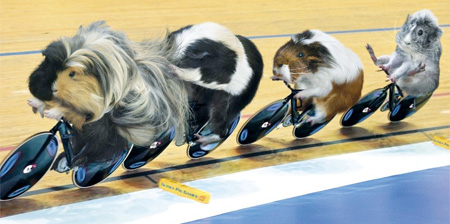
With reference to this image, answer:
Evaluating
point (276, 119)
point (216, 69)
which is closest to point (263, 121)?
point (276, 119)

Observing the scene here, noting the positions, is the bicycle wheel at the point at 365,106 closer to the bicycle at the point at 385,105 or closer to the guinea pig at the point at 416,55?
the bicycle at the point at 385,105

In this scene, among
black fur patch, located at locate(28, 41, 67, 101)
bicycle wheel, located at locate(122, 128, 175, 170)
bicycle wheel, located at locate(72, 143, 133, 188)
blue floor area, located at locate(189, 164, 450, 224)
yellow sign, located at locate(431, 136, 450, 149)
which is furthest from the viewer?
yellow sign, located at locate(431, 136, 450, 149)

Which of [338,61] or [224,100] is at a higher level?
[338,61]

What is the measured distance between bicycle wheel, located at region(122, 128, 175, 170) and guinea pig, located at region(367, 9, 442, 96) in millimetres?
1350

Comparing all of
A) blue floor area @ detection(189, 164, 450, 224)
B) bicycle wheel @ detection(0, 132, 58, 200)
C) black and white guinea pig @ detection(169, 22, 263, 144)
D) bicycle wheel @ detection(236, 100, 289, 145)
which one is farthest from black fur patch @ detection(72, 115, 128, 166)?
bicycle wheel @ detection(236, 100, 289, 145)

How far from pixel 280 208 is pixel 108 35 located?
3.35 ft

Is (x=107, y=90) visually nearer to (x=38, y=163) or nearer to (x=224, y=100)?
(x=38, y=163)

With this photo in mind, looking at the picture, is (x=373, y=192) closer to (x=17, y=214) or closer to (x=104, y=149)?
(x=104, y=149)

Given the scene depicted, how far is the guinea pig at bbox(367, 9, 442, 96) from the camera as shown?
3.96 meters

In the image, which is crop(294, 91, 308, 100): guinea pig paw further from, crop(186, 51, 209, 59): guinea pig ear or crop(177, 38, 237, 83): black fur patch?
crop(186, 51, 209, 59): guinea pig ear

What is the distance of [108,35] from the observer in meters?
3.05

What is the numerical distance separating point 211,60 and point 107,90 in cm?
56

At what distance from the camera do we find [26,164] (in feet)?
9.95

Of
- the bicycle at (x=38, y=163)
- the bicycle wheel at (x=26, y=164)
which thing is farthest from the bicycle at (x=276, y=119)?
the bicycle wheel at (x=26, y=164)
